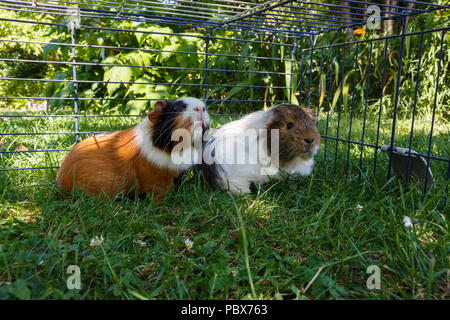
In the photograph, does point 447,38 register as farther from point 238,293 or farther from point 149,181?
point 238,293

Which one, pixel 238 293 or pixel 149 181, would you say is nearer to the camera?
pixel 238 293

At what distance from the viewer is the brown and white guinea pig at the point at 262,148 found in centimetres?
215

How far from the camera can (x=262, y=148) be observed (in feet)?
7.19

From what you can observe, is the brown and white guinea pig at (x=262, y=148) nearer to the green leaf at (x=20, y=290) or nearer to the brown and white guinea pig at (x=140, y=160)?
the brown and white guinea pig at (x=140, y=160)

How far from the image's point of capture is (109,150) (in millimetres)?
2115

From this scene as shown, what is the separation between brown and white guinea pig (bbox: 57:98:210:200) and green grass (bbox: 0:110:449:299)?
10 centimetres

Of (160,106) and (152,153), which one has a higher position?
(160,106)

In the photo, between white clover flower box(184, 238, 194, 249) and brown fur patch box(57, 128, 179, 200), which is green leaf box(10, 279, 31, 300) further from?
brown fur patch box(57, 128, 179, 200)

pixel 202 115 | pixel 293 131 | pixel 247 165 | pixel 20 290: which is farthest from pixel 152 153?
pixel 20 290

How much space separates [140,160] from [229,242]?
839mm

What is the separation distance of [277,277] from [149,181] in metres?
1.08

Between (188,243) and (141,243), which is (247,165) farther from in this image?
(141,243)

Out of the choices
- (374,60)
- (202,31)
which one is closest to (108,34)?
(202,31)
